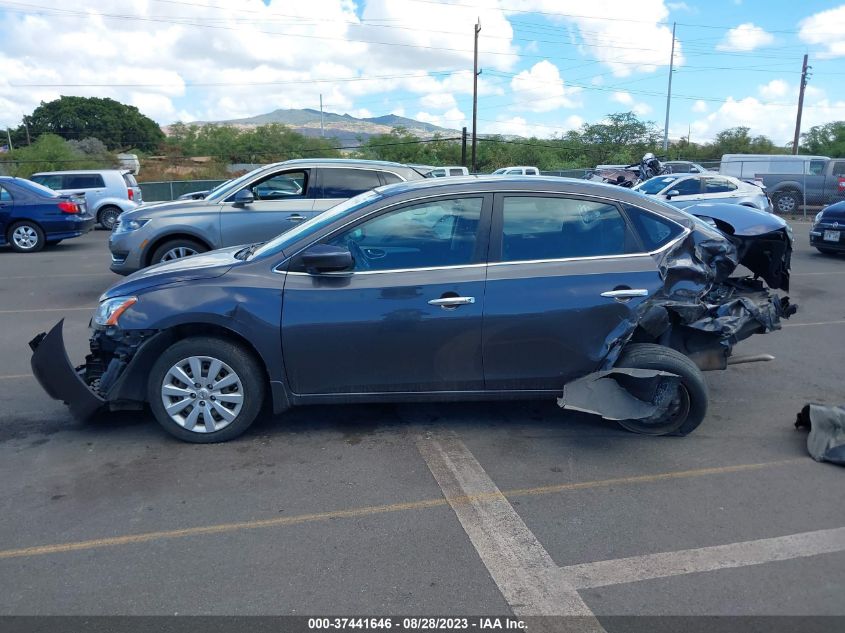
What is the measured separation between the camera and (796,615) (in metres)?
2.97

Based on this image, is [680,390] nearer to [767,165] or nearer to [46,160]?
[767,165]

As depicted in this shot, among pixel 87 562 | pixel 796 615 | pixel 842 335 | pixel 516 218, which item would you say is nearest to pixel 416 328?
pixel 516 218

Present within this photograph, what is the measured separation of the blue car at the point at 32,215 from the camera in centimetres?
A: 1458

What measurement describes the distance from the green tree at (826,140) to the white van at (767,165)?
24.3 meters

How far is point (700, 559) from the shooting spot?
337 centimetres

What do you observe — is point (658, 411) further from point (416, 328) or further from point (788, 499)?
point (416, 328)

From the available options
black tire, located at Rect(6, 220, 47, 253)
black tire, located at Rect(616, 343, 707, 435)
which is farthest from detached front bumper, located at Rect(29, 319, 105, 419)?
black tire, located at Rect(6, 220, 47, 253)

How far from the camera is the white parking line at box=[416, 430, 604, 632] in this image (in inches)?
120

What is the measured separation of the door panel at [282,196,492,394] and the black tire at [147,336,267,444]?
0.26 m

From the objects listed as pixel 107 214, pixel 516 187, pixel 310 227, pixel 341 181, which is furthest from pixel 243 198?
pixel 107 214

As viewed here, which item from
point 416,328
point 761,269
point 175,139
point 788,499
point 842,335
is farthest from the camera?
point 175,139

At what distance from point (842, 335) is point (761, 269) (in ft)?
8.15

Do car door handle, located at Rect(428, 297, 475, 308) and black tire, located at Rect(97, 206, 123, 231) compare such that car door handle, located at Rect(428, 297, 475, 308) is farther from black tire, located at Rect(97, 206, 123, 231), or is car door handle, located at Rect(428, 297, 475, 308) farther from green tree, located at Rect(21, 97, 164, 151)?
green tree, located at Rect(21, 97, 164, 151)

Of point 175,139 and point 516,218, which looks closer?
point 516,218
